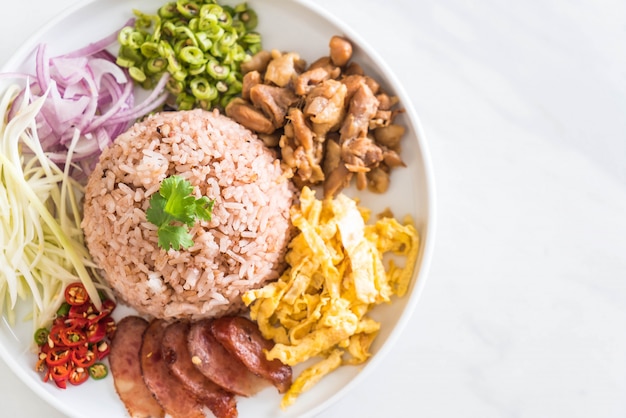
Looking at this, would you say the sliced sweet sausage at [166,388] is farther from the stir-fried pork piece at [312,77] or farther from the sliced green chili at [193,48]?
the stir-fried pork piece at [312,77]

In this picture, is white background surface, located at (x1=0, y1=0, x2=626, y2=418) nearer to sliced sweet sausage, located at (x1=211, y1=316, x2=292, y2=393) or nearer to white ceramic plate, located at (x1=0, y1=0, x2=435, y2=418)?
white ceramic plate, located at (x1=0, y1=0, x2=435, y2=418)

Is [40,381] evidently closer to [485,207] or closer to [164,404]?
[164,404]

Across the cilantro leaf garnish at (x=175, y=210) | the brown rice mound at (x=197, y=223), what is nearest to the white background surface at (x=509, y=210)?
the brown rice mound at (x=197, y=223)

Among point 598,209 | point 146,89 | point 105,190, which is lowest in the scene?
point 105,190

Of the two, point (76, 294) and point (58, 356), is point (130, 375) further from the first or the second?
point (76, 294)

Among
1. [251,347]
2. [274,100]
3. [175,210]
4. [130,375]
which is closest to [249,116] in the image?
[274,100]

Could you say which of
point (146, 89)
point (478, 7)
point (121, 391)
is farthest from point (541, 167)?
point (121, 391)

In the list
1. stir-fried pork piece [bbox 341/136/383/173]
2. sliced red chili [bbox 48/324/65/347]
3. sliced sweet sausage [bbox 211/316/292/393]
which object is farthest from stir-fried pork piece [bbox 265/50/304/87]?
sliced red chili [bbox 48/324/65/347]
